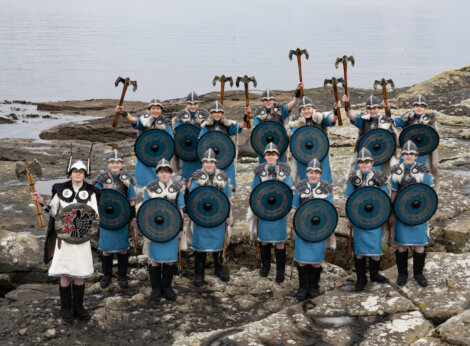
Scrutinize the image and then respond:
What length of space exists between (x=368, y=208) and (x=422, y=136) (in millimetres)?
2718

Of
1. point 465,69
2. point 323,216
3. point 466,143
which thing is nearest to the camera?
point 323,216

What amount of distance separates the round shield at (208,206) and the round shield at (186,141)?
2219 millimetres

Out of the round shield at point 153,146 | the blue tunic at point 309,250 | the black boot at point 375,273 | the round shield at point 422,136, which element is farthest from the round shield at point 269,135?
the black boot at point 375,273

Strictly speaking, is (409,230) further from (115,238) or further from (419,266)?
(115,238)

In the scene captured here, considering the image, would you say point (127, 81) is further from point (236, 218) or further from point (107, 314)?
point (107, 314)

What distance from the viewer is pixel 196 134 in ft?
34.5

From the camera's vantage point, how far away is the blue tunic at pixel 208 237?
8695mm

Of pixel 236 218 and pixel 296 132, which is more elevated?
pixel 296 132

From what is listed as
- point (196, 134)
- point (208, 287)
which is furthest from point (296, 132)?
point (208, 287)

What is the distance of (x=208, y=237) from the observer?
343 inches

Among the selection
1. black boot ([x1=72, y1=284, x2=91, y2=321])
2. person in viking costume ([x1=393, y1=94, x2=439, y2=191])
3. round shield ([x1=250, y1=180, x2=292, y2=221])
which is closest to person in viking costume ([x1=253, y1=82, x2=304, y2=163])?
person in viking costume ([x1=393, y1=94, x2=439, y2=191])

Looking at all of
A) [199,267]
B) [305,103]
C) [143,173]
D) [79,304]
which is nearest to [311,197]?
[199,267]

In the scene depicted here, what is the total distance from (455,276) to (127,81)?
5857mm

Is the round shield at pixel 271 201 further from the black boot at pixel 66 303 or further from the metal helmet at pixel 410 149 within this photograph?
the black boot at pixel 66 303
